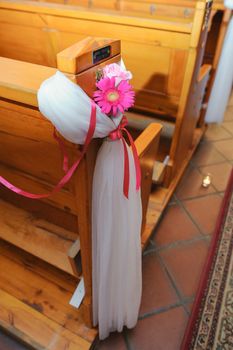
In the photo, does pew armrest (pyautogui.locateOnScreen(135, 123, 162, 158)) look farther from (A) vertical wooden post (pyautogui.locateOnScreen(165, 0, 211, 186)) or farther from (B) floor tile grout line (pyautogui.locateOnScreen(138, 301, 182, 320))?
(B) floor tile grout line (pyautogui.locateOnScreen(138, 301, 182, 320))

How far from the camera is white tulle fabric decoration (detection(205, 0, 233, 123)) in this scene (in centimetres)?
199

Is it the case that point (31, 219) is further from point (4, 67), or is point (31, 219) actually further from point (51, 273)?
point (4, 67)

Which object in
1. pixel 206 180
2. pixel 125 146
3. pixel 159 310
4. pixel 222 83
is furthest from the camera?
pixel 222 83

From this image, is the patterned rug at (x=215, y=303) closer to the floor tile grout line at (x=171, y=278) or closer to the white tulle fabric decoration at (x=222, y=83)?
the floor tile grout line at (x=171, y=278)

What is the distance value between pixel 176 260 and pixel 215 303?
27 cm

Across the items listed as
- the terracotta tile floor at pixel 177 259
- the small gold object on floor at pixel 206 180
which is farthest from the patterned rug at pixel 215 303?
the small gold object on floor at pixel 206 180

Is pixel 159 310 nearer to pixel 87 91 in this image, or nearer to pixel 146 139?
pixel 146 139

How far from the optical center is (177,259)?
4.71 feet

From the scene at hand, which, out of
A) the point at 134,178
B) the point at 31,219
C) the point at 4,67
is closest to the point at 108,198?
the point at 134,178

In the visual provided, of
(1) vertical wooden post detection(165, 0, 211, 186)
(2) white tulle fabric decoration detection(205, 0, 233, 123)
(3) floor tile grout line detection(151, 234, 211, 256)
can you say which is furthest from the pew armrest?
(2) white tulle fabric decoration detection(205, 0, 233, 123)

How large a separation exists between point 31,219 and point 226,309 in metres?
0.94

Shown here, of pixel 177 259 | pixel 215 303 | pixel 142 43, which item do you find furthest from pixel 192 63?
pixel 215 303

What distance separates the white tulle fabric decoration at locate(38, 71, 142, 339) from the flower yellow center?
0.03m

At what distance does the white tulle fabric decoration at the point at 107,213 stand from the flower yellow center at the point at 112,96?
3 centimetres
